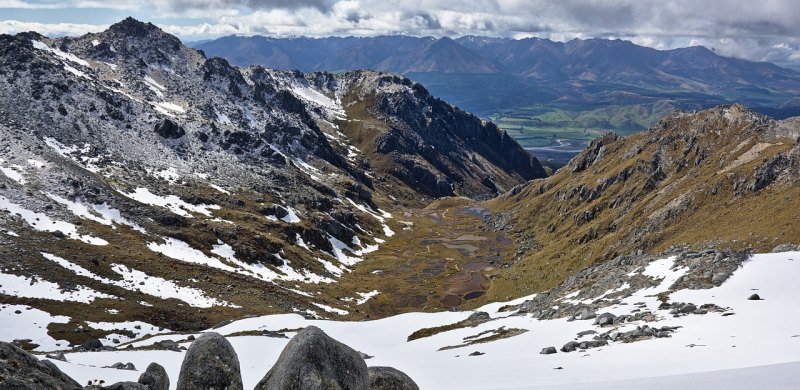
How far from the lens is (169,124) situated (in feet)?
567

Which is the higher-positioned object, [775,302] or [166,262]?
[166,262]

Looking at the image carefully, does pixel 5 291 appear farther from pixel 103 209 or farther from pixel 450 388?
pixel 450 388

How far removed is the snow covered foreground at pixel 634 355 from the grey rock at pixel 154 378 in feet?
23.1

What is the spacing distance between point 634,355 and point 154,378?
87.5ft

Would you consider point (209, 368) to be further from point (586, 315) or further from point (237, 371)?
point (586, 315)

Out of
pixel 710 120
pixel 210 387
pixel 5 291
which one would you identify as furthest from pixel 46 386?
pixel 710 120

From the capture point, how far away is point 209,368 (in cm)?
2233

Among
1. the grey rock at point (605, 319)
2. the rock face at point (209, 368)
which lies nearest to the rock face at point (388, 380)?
the rock face at point (209, 368)

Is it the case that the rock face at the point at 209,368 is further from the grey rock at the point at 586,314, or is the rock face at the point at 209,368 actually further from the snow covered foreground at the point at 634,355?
the grey rock at the point at 586,314

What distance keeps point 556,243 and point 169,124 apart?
130 metres

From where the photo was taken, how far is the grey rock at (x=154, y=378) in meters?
24.0

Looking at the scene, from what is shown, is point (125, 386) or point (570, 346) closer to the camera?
point (125, 386)

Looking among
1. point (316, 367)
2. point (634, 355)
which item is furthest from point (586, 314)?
point (316, 367)

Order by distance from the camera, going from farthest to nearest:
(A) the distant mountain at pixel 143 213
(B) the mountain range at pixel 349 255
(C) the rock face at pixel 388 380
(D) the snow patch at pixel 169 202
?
(D) the snow patch at pixel 169 202 < (A) the distant mountain at pixel 143 213 < (B) the mountain range at pixel 349 255 < (C) the rock face at pixel 388 380
